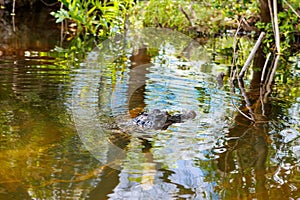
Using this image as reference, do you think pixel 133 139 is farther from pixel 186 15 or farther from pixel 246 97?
pixel 186 15

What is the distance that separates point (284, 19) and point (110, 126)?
3655 mm

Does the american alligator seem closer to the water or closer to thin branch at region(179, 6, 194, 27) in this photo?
the water

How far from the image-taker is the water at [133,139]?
105 inches

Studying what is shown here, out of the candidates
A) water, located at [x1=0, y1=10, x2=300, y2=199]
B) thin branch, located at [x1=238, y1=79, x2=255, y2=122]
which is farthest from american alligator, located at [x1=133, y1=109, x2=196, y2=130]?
thin branch, located at [x1=238, y1=79, x2=255, y2=122]

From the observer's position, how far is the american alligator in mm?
3781

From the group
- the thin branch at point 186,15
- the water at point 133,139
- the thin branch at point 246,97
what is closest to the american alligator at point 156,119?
the water at point 133,139


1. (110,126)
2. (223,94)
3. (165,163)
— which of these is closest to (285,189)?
(165,163)

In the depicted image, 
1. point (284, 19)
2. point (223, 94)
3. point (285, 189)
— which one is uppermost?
point (284, 19)

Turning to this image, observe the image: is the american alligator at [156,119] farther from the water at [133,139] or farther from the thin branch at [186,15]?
the thin branch at [186,15]

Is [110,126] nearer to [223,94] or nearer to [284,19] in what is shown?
[223,94]

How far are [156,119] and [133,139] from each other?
0.41 metres

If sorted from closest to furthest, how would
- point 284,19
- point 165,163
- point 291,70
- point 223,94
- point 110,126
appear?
1. point 165,163
2. point 110,126
3. point 223,94
4. point 284,19
5. point 291,70

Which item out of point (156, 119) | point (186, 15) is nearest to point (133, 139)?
point (156, 119)

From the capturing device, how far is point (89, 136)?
3441 mm
